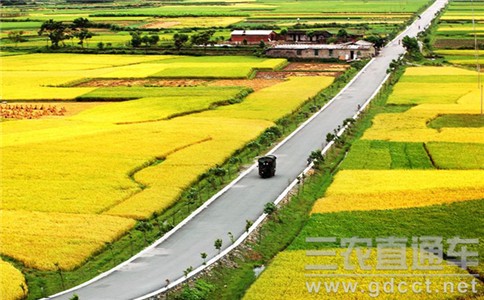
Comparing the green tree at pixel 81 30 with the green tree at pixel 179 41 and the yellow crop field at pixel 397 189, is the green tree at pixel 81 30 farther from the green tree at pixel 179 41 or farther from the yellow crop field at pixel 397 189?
the yellow crop field at pixel 397 189

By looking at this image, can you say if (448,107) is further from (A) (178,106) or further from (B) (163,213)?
(B) (163,213)

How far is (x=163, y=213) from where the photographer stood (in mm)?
30297

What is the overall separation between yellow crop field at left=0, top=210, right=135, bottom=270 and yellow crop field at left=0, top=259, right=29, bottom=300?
0.73 m

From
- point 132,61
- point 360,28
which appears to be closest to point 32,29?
point 132,61

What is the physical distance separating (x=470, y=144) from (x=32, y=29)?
88172mm

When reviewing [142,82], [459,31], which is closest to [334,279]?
[142,82]

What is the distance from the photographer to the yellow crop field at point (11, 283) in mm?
22641

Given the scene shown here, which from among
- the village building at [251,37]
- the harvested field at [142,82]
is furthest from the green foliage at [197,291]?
the village building at [251,37]

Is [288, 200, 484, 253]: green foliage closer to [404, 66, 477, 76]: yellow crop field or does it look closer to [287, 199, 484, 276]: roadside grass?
[287, 199, 484, 276]: roadside grass

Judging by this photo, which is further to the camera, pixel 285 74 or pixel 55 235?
pixel 285 74

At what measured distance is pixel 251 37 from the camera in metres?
97.7

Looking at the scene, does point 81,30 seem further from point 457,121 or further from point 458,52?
point 457,121

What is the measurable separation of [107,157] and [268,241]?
46.3ft

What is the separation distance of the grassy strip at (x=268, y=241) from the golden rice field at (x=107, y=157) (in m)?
4.42
